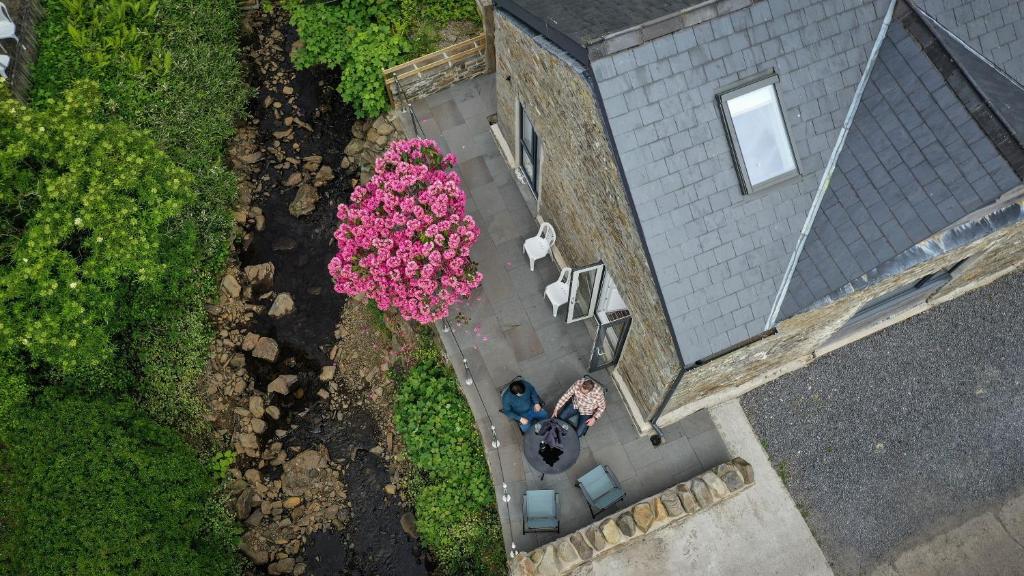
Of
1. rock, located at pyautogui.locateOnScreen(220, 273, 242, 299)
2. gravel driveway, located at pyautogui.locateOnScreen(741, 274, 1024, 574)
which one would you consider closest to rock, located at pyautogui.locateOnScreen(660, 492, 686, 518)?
gravel driveway, located at pyautogui.locateOnScreen(741, 274, 1024, 574)

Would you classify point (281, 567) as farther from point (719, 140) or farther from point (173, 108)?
point (719, 140)

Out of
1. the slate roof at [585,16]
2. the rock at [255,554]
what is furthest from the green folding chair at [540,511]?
the slate roof at [585,16]

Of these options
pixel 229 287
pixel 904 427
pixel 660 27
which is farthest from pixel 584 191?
pixel 229 287

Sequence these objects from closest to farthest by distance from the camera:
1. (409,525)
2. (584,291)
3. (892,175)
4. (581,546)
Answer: (892,175) < (581,546) < (584,291) < (409,525)

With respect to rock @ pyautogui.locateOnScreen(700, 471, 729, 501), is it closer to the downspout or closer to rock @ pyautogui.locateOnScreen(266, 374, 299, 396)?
the downspout

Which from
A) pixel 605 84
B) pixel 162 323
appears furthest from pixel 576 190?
pixel 162 323
